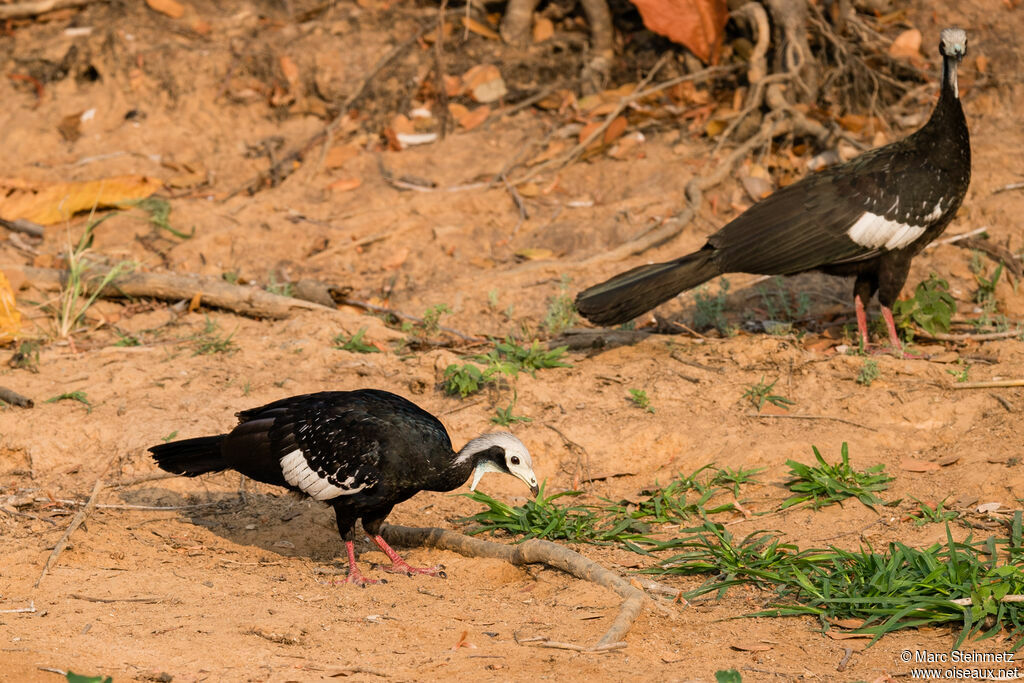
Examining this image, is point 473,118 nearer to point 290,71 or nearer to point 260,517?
point 290,71

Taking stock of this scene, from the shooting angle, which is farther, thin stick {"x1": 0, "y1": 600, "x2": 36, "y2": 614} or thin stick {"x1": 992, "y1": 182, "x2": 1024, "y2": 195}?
thin stick {"x1": 992, "y1": 182, "x2": 1024, "y2": 195}

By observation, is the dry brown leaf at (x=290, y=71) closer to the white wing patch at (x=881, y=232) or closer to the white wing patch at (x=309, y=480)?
the white wing patch at (x=881, y=232)

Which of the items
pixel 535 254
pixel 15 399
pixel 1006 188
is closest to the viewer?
pixel 15 399

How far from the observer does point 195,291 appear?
23.5 feet

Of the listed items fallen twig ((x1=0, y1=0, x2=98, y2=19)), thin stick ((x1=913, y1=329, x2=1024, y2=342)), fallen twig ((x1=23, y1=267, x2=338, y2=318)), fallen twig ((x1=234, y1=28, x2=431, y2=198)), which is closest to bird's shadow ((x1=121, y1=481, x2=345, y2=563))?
fallen twig ((x1=23, y1=267, x2=338, y2=318))

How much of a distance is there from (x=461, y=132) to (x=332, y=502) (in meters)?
5.22

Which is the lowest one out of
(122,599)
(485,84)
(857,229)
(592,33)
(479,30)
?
(122,599)

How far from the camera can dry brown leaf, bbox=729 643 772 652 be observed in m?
3.62

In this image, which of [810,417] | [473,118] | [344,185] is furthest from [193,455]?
[473,118]

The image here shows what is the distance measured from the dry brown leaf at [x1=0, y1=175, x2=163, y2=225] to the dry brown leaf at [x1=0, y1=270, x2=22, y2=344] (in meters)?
1.70

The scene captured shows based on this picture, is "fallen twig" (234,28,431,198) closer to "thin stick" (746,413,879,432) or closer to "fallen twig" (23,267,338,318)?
"fallen twig" (23,267,338,318)

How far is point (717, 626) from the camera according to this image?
12.7 ft

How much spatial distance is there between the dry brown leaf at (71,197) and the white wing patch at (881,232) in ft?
18.0

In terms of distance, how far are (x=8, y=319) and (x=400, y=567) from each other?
11.2ft
